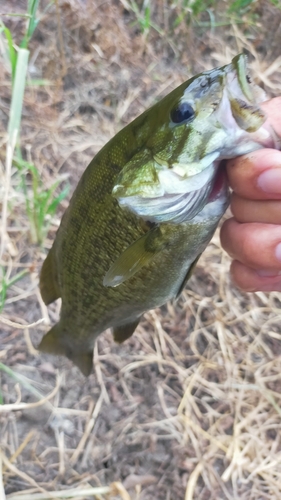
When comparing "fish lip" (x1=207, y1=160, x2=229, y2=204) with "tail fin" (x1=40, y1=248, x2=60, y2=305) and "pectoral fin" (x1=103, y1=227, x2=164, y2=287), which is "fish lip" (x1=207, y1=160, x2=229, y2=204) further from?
"tail fin" (x1=40, y1=248, x2=60, y2=305)

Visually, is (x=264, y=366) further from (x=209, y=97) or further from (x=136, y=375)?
(x=209, y=97)

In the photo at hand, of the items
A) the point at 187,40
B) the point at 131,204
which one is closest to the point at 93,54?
the point at 187,40

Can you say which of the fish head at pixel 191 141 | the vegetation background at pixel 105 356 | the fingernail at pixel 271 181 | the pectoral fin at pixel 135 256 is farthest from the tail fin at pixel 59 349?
the fingernail at pixel 271 181

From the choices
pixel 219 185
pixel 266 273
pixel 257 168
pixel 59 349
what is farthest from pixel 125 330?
pixel 257 168

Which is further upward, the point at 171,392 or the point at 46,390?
the point at 46,390

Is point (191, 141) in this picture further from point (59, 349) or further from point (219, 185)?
point (59, 349)

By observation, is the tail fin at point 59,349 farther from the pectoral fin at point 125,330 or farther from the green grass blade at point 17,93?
the green grass blade at point 17,93
